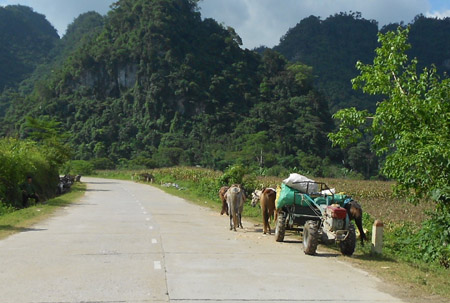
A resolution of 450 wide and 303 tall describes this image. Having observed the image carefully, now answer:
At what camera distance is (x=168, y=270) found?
359 inches

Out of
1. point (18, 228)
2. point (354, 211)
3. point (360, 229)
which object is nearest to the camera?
point (354, 211)

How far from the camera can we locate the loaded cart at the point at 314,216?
10984 mm

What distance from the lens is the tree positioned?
11.1 meters

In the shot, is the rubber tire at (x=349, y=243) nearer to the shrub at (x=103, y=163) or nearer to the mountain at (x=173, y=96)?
the mountain at (x=173, y=96)

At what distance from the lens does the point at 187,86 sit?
111 meters

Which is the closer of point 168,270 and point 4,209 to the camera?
point 168,270

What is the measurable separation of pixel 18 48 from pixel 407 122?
189648mm

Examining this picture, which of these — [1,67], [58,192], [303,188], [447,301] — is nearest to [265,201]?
[303,188]

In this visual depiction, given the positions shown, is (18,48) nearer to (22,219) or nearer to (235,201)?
(22,219)

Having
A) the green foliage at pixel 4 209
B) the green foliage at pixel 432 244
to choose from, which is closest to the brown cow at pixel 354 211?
the green foliage at pixel 432 244

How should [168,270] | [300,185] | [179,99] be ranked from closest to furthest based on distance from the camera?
[168,270], [300,185], [179,99]

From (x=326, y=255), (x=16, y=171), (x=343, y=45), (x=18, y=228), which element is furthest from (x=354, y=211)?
(x=343, y=45)

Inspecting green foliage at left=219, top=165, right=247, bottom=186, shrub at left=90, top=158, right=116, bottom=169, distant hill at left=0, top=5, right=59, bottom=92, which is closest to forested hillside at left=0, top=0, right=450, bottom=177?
shrub at left=90, top=158, right=116, bottom=169

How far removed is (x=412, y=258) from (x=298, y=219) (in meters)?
2.74
